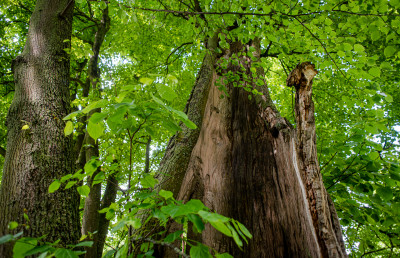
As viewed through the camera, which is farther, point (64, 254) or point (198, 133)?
point (198, 133)

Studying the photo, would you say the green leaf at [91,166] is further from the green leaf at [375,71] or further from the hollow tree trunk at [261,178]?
the green leaf at [375,71]

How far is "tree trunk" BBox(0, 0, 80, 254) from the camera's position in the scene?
58.4 inches

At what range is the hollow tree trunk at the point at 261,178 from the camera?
1845mm

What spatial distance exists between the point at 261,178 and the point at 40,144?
207 centimetres

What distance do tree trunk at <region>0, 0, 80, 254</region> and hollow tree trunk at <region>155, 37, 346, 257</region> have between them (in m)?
0.89

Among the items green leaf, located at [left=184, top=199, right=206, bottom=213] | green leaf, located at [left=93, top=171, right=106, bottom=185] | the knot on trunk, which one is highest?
the knot on trunk

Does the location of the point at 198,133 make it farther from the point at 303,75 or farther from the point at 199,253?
the point at 199,253

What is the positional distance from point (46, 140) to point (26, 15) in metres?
7.91

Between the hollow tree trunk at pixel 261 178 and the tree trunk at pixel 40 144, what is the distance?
89cm

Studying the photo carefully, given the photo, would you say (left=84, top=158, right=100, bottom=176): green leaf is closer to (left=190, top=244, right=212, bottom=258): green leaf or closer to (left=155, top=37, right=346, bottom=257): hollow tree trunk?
(left=190, top=244, right=212, bottom=258): green leaf

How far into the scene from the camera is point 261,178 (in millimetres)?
2326

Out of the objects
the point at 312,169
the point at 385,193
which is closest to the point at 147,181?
the point at 312,169

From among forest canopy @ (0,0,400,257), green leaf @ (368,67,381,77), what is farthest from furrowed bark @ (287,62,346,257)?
green leaf @ (368,67,381,77)

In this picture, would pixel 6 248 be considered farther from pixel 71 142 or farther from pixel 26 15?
pixel 26 15
